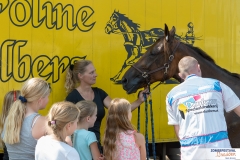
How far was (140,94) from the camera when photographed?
17.1 ft

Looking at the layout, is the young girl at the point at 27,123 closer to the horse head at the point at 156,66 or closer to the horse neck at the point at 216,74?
the horse head at the point at 156,66

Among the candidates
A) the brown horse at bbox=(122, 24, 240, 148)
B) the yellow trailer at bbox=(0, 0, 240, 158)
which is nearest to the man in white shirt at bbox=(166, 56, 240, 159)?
the brown horse at bbox=(122, 24, 240, 148)

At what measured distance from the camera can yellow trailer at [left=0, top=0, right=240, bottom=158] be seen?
15.7 ft

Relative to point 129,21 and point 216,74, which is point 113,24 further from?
point 216,74

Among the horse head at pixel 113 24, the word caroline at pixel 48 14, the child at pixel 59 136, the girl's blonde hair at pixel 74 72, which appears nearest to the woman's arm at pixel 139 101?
the girl's blonde hair at pixel 74 72

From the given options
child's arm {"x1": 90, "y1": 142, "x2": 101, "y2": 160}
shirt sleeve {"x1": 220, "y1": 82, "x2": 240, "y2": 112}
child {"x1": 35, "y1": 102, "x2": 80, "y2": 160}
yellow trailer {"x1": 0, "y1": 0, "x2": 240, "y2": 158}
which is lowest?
child's arm {"x1": 90, "y1": 142, "x2": 101, "y2": 160}

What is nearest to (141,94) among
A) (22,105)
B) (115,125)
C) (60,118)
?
(115,125)

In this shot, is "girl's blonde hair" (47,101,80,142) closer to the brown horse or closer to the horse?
the brown horse

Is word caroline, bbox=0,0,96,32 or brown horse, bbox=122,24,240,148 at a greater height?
word caroline, bbox=0,0,96,32

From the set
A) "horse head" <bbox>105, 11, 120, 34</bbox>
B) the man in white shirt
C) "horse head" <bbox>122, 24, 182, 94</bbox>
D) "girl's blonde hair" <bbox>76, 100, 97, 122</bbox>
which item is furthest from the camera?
"horse head" <bbox>105, 11, 120, 34</bbox>

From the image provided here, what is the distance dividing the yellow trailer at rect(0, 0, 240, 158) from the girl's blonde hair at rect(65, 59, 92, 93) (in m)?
0.06

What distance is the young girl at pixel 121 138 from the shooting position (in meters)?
3.72

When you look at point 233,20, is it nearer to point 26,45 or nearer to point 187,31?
point 187,31

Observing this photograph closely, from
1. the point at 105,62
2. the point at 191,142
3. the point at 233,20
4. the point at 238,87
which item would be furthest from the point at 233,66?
the point at 191,142
